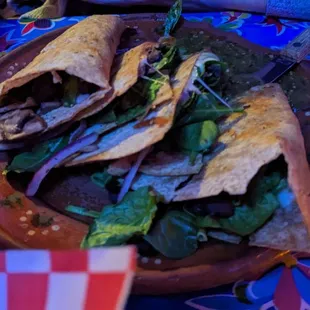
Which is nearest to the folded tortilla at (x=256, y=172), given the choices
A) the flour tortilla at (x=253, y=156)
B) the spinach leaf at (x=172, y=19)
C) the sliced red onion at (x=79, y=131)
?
the flour tortilla at (x=253, y=156)

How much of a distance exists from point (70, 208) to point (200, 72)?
524 mm

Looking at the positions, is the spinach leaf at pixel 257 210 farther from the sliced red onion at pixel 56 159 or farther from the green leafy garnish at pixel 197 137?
the sliced red onion at pixel 56 159

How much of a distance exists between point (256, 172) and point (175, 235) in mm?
224

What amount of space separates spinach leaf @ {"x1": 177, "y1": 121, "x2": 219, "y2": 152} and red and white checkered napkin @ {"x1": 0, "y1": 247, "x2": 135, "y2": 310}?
→ 2.31ft

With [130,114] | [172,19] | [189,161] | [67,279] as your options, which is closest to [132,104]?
[130,114]

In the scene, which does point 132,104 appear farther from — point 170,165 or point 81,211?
point 81,211

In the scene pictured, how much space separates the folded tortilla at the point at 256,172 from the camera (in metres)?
1.17

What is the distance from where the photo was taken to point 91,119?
58.5 inches

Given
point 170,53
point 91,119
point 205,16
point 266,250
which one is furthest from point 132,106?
point 205,16

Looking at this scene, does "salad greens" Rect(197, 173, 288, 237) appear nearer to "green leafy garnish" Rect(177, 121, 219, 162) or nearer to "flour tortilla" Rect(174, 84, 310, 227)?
"flour tortilla" Rect(174, 84, 310, 227)

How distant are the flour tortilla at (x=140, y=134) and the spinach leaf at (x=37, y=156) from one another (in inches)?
2.9

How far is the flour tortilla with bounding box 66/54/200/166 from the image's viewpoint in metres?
1.31

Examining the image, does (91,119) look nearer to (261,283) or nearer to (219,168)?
(219,168)

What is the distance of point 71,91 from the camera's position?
148 cm
